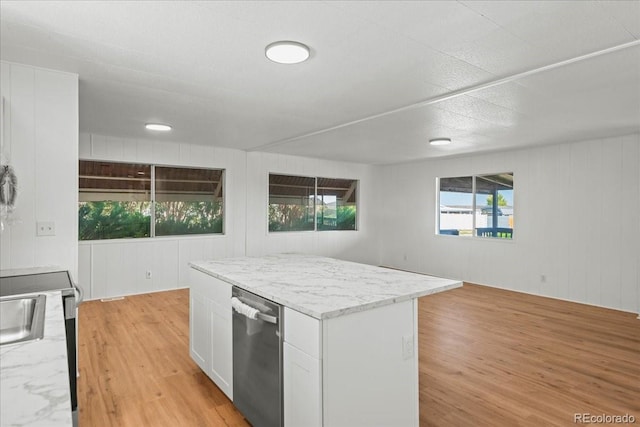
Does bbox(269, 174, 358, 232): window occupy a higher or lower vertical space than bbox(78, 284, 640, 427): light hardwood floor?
higher

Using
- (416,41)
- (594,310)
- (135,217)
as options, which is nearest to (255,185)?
(135,217)

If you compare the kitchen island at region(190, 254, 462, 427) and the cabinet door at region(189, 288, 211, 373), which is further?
the cabinet door at region(189, 288, 211, 373)

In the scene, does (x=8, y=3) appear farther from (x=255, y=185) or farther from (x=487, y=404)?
(x=255, y=185)

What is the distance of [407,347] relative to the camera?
1.90 m

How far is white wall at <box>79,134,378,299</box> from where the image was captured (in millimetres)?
4988

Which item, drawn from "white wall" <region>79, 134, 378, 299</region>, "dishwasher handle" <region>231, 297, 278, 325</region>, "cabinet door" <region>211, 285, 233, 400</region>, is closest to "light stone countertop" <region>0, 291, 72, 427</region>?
"dishwasher handle" <region>231, 297, 278, 325</region>

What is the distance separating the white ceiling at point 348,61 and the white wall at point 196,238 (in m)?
1.10

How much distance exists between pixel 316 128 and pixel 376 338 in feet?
10.3

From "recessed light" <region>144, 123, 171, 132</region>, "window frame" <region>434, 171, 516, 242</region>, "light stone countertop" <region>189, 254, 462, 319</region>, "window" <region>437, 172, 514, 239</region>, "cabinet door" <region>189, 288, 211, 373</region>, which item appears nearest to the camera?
"light stone countertop" <region>189, 254, 462, 319</region>

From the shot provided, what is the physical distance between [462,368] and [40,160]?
3.47 meters

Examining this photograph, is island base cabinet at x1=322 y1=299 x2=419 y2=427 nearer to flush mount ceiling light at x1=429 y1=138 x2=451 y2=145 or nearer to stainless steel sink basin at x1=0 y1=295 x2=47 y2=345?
stainless steel sink basin at x1=0 y1=295 x2=47 y2=345

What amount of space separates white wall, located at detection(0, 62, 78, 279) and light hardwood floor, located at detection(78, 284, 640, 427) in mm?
955

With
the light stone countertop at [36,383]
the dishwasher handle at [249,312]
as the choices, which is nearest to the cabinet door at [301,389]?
the dishwasher handle at [249,312]

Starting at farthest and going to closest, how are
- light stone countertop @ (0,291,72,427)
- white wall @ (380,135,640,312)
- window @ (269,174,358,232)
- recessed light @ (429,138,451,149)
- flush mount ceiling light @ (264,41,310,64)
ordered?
window @ (269,174,358,232) → recessed light @ (429,138,451,149) → white wall @ (380,135,640,312) → flush mount ceiling light @ (264,41,310,64) → light stone countertop @ (0,291,72,427)
